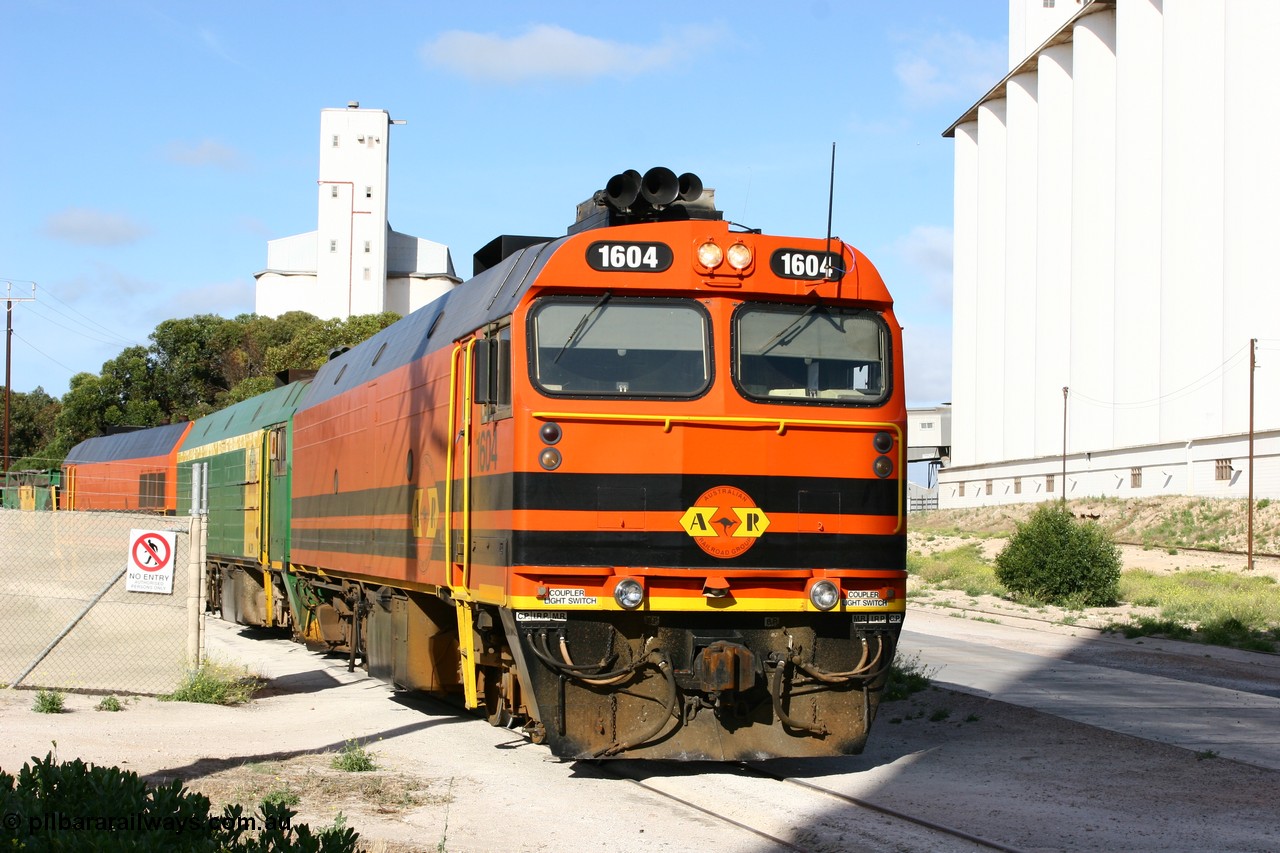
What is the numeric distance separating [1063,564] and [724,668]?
26.5m

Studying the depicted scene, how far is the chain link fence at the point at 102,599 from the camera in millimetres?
14727

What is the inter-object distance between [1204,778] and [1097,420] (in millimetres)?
52893

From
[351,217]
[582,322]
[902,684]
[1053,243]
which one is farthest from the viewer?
[351,217]

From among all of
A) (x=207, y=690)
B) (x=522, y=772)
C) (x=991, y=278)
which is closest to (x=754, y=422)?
(x=522, y=772)

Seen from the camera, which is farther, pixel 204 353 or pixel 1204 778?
pixel 204 353

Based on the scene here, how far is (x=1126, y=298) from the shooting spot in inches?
2242

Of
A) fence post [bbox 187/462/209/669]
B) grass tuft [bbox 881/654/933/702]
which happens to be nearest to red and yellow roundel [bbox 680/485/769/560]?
grass tuft [bbox 881/654/933/702]

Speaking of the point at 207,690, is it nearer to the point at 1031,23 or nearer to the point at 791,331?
the point at 791,331

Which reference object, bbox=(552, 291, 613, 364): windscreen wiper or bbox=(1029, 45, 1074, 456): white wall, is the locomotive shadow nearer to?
bbox=(552, 291, 613, 364): windscreen wiper

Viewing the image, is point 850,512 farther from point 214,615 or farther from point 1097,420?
point 1097,420

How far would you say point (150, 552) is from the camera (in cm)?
1483

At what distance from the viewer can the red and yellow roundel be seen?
941 centimetres

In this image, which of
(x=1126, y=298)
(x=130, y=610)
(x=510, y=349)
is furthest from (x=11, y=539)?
(x=1126, y=298)

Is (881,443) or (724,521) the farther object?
(881,443)
